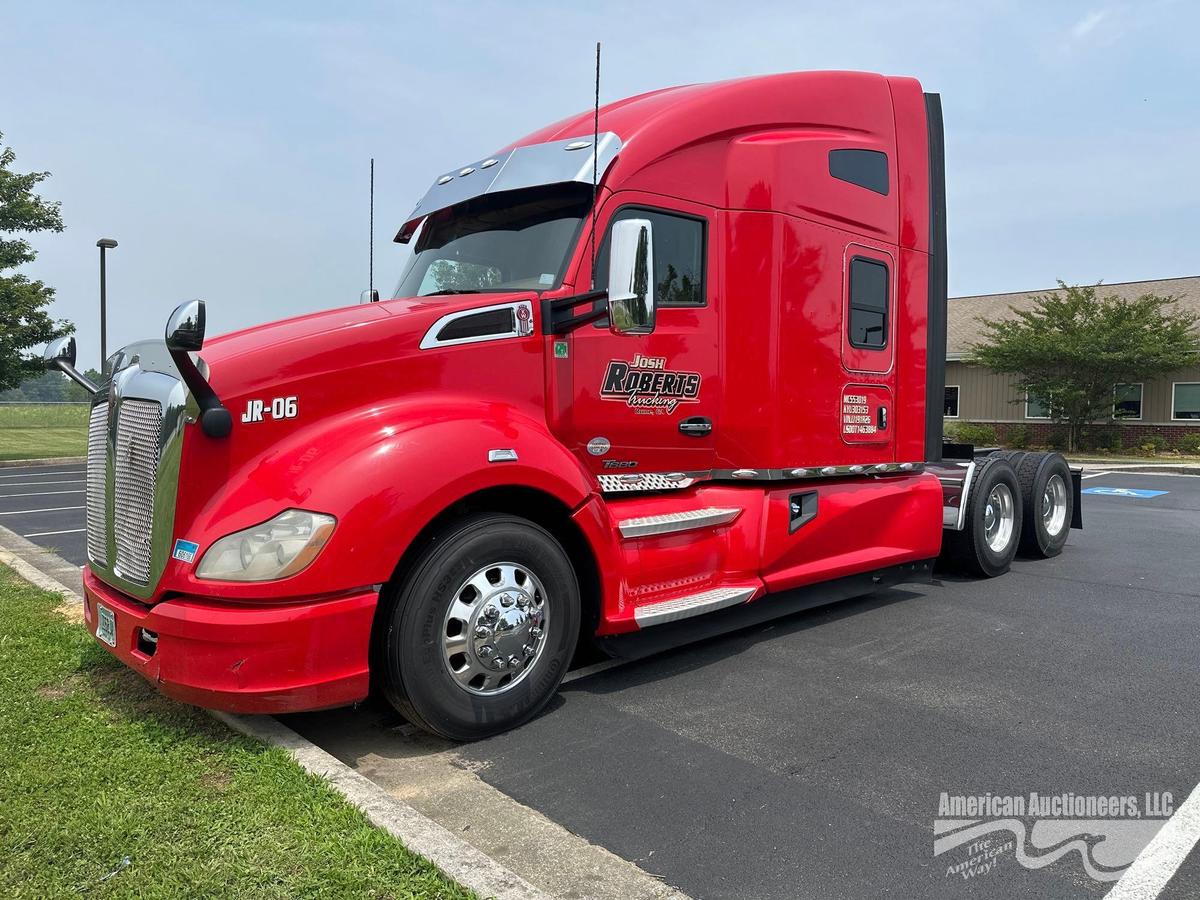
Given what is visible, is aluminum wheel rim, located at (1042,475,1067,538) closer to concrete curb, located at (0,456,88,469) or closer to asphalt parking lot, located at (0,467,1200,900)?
asphalt parking lot, located at (0,467,1200,900)

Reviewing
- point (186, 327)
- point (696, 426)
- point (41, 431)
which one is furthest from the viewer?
point (41, 431)

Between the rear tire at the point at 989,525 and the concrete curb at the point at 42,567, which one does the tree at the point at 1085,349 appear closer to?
the rear tire at the point at 989,525

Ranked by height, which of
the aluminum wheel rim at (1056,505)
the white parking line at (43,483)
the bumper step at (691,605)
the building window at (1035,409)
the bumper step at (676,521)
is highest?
the building window at (1035,409)

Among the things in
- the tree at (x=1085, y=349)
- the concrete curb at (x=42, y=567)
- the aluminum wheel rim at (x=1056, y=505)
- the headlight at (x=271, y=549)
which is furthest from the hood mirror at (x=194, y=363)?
the tree at (x=1085, y=349)

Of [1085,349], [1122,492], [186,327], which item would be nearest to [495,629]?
[186,327]

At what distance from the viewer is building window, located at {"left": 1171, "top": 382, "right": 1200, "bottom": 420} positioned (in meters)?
25.9

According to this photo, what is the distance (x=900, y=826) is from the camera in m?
2.98

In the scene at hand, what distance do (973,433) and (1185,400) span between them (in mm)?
6171

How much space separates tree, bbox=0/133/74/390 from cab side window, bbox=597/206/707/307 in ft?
60.3

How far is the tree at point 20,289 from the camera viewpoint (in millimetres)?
18531

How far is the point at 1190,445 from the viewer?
25.2 m

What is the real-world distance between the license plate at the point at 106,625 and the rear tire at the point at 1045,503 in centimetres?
748

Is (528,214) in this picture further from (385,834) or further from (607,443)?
(385,834)

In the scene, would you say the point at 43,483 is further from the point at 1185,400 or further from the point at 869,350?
the point at 1185,400
